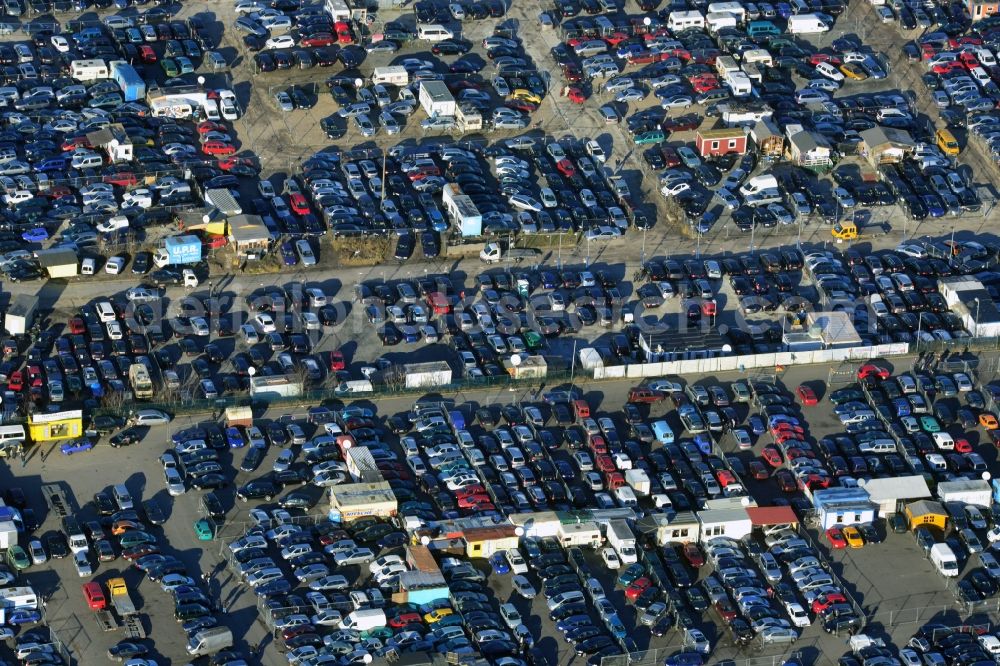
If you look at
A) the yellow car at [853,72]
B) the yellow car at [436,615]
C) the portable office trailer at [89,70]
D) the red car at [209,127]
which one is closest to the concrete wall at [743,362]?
the yellow car at [436,615]

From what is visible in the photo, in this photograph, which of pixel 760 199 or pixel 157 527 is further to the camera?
pixel 760 199

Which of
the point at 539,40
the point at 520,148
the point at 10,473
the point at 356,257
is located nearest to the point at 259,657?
the point at 10,473

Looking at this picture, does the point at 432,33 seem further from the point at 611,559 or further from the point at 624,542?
the point at 611,559

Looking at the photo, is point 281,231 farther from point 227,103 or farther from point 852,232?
point 852,232

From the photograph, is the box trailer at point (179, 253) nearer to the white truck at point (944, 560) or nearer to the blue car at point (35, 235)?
the blue car at point (35, 235)

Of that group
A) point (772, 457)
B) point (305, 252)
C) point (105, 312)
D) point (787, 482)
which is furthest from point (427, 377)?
point (787, 482)

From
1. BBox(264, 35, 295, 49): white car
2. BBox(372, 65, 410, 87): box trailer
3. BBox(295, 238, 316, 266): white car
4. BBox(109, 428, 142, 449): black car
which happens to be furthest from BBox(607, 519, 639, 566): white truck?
BBox(264, 35, 295, 49): white car
